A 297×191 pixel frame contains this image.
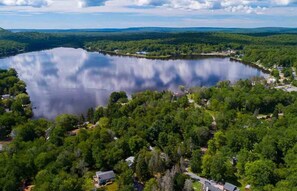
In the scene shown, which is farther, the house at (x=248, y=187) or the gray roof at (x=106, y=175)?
the gray roof at (x=106, y=175)

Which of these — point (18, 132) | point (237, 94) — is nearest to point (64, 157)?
point (18, 132)

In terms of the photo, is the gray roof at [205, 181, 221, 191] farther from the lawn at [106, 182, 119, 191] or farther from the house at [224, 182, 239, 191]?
the lawn at [106, 182, 119, 191]

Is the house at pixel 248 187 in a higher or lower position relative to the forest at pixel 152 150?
lower

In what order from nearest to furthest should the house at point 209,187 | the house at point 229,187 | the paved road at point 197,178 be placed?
the house at point 209,187 < the house at point 229,187 < the paved road at point 197,178

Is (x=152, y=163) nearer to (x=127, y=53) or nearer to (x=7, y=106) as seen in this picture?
(x=7, y=106)

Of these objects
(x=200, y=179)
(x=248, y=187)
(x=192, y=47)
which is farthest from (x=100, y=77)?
(x=192, y=47)

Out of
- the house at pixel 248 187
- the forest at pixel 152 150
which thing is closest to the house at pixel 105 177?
the forest at pixel 152 150

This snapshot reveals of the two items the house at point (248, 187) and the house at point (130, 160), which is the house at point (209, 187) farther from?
the house at point (130, 160)

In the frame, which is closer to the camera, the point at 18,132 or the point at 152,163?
the point at 152,163

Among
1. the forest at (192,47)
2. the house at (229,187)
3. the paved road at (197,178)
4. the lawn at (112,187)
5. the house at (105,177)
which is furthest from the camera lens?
the forest at (192,47)
